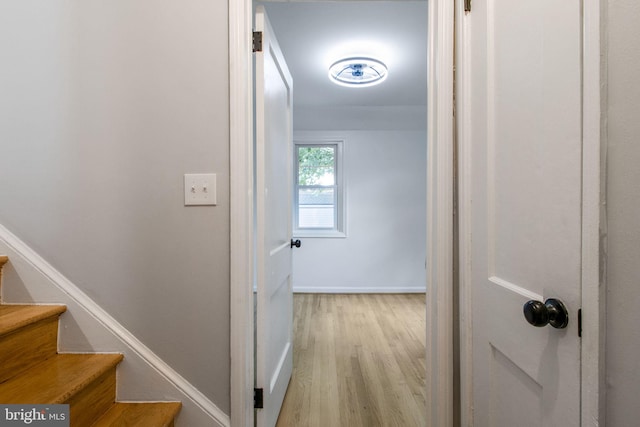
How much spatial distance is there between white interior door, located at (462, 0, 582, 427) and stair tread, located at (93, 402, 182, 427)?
1.13 metres

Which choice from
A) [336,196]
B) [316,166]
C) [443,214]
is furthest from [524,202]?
[316,166]

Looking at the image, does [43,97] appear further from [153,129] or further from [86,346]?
[86,346]

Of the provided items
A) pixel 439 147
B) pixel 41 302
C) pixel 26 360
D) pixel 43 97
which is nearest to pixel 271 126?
pixel 439 147

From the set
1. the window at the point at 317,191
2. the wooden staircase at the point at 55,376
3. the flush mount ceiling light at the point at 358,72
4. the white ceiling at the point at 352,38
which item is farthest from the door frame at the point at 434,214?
the window at the point at 317,191

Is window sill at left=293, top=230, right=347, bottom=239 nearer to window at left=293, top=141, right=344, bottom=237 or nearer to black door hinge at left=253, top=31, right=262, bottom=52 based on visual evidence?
window at left=293, top=141, right=344, bottom=237

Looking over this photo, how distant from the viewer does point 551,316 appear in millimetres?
656

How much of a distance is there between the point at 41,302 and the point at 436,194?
65.7 inches

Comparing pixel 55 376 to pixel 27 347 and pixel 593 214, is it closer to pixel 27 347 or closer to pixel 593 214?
pixel 27 347

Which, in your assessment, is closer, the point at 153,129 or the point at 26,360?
the point at 26,360

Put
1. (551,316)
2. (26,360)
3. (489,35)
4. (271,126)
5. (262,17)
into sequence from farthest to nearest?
(271,126), (262,17), (26,360), (489,35), (551,316)

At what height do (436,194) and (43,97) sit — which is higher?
(43,97)

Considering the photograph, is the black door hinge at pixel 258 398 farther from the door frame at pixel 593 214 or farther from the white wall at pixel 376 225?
the white wall at pixel 376 225

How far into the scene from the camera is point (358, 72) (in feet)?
9.05
